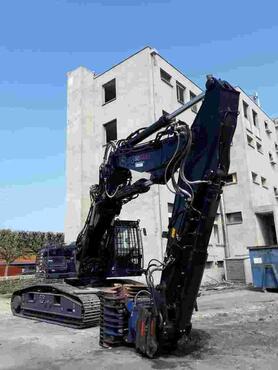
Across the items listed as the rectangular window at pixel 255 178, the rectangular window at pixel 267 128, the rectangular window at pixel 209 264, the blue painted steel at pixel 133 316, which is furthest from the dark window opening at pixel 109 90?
the blue painted steel at pixel 133 316

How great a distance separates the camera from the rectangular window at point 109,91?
2572 centimetres

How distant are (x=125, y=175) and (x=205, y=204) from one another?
346 centimetres

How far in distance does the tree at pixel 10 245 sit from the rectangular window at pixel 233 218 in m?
18.3

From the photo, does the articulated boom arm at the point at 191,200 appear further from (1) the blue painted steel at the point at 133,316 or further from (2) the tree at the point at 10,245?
(2) the tree at the point at 10,245

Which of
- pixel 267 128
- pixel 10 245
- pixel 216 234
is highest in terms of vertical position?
pixel 267 128

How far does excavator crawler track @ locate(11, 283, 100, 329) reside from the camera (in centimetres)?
1015

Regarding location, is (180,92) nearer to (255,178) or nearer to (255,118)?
(255,178)

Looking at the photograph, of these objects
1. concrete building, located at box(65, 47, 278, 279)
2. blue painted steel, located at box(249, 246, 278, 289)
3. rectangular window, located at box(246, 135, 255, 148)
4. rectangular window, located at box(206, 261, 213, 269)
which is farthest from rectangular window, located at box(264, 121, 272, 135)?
blue painted steel, located at box(249, 246, 278, 289)

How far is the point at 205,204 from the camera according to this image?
6684 millimetres

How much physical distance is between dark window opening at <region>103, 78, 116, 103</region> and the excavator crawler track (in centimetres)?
1610

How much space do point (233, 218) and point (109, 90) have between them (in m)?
12.5

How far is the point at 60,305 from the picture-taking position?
1096 centimetres

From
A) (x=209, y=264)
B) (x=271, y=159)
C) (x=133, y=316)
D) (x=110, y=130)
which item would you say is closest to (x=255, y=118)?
(x=271, y=159)

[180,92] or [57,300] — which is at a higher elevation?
[180,92]
